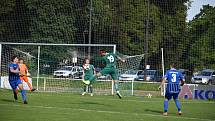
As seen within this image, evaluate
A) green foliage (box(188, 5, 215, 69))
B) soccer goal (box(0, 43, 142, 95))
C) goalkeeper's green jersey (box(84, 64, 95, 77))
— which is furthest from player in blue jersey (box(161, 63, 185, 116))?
green foliage (box(188, 5, 215, 69))

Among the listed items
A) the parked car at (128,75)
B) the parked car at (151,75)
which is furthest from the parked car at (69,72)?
the parked car at (151,75)

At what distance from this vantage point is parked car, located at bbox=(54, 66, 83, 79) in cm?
3159

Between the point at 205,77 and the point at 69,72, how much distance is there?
19134mm

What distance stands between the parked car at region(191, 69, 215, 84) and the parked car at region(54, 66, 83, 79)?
51.1 feet

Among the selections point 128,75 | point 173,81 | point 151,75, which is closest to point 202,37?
point 128,75

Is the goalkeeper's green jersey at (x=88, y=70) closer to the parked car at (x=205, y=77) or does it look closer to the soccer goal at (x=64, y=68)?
the soccer goal at (x=64, y=68)

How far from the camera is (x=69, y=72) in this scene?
104ft

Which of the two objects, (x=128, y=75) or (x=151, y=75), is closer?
(x=128, y=75)

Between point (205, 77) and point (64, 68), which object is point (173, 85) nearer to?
point (64, 68)

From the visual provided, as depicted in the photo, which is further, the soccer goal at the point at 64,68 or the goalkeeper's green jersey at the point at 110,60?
the soccer goal at the point at 64,68

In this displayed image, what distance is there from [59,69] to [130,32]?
19507mm

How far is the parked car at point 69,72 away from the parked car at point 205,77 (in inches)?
613

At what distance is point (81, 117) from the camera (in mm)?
15328

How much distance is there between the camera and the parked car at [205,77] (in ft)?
151
